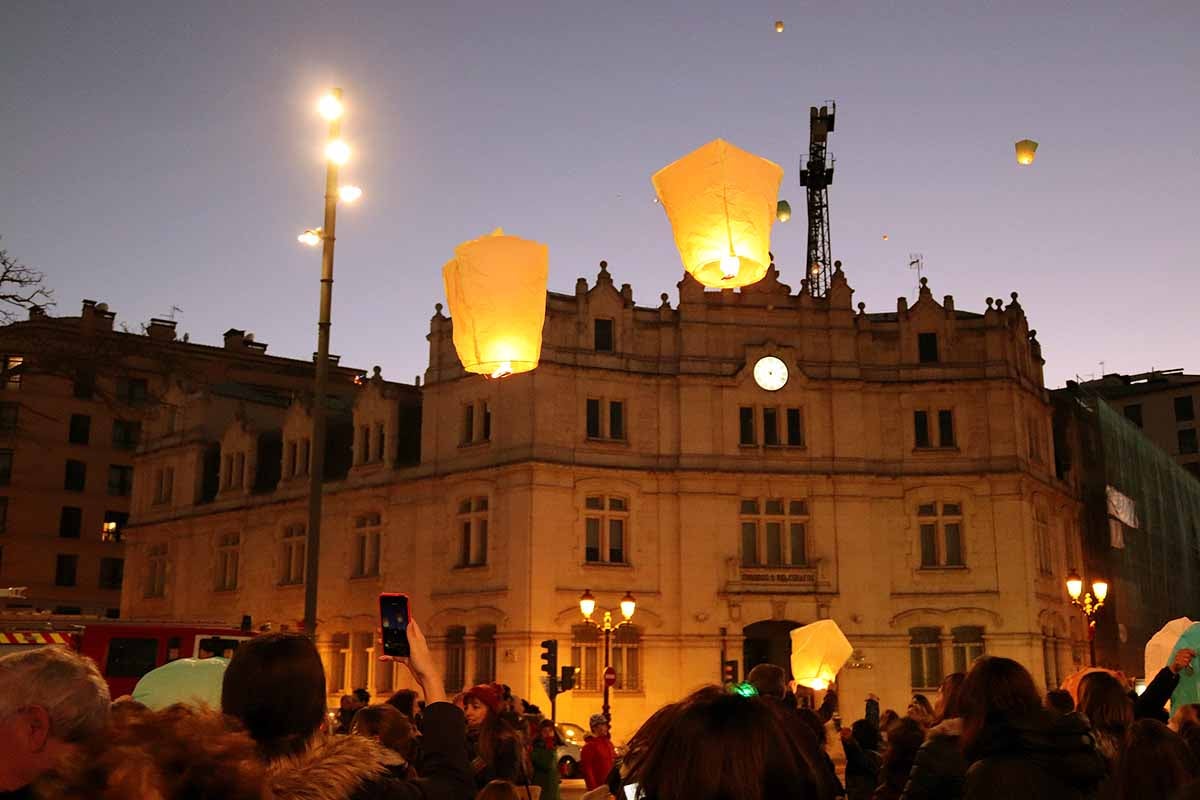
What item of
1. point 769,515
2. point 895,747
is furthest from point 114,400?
point 769,515

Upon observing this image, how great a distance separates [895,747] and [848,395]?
34.2 meters

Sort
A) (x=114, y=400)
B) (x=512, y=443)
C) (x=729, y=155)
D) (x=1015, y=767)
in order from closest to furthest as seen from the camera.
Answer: (x=1015, y=767) < (x=729, y=155) < (x=114, y=400) < (x=512, y=443)

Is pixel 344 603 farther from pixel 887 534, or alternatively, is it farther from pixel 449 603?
pixel 887 534

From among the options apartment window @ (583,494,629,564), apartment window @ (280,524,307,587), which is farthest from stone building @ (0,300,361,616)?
apartment window @ (583,494,629,564)

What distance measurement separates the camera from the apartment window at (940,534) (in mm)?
40906

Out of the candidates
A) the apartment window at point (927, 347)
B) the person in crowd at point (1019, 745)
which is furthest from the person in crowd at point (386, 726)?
the apartment window at point (927, 347)

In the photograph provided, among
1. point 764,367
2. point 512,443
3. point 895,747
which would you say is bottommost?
point 895,747

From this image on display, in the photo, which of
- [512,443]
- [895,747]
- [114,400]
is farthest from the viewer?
[512,443]

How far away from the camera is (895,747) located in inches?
318

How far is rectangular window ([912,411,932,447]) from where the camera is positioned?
137 ft

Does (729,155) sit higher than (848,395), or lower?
lower

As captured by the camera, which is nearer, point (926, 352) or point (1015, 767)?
point (1015, 767)

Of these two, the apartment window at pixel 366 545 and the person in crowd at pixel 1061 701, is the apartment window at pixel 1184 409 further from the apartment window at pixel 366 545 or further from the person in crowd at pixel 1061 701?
the person in crowd at pixel 1061 701

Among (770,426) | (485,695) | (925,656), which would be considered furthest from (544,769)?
(925,656)
